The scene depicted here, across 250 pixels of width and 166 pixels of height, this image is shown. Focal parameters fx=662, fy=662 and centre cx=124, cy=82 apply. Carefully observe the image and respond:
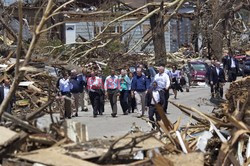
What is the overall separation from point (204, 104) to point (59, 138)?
19863mm

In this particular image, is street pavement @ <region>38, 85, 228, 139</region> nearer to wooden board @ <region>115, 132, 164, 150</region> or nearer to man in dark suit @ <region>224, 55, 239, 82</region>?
man in dark suit @ <region>224, 55, 239, 82</region>

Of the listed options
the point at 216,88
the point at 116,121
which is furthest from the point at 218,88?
the point at 116,121

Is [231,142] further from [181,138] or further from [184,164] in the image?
[184,164]

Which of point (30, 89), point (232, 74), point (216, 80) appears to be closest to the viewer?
point (30, 89)

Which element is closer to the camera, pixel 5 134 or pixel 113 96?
pixel 5 134

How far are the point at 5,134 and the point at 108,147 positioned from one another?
92 centimetres

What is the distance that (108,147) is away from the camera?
18.8 ft

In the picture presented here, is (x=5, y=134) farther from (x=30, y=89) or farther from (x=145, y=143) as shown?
(x=30, y=89)

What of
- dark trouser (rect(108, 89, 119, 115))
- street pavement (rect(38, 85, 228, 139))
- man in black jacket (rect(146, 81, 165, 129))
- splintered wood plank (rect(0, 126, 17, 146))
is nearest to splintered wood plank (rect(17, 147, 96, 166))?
splintered wood plank (rect(0, 126, 17, 146))

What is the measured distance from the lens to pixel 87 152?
554cm

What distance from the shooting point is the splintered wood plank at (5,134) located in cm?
564

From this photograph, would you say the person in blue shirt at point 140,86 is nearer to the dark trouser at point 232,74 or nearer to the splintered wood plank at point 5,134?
the dark trouser at point 232,74

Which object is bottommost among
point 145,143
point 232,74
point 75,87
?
point 232,74

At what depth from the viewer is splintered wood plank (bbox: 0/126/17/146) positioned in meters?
5.64
